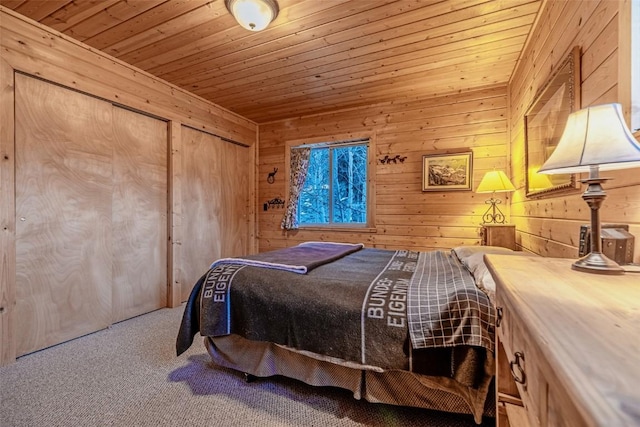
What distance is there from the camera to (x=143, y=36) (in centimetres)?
231

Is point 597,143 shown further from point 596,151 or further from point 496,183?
point 496,183

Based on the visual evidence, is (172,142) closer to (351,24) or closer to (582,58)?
(351,24)

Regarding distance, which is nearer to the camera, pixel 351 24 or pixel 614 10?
pixel 614 10

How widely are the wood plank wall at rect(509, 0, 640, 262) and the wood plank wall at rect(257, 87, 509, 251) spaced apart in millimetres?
563

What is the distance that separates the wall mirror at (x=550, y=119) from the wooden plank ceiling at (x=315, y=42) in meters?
0.71

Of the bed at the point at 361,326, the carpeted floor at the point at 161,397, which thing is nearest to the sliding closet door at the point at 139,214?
the carpeted floor at the point at 161,397

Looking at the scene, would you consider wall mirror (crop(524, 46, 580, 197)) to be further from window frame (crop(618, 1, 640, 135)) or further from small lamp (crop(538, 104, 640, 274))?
small lamp (crop(538, 104, 640, 274))

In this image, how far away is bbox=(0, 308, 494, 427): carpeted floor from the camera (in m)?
1.44

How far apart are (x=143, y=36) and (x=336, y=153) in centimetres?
249

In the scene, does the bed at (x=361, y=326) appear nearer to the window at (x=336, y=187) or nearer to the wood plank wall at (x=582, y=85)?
the wood plank wall at (x=582, y=85)

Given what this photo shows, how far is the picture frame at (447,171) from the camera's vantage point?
3.21 m

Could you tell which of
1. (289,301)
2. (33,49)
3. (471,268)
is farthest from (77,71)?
(471,268)

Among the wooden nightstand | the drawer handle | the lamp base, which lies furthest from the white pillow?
the wooden nightstand

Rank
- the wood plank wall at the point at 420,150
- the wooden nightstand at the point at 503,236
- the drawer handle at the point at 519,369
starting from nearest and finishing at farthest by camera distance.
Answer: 1. the drawer handle at the point at 519,369
2. the wooden nightstand at the point at 503,236
3. the wood plank wall at the point at 420,150
